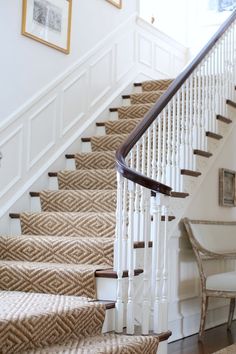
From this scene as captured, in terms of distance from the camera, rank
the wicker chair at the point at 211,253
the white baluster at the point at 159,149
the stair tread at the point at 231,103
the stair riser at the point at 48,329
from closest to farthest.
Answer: the stair riser at the point at 48,329 → the white baluster at the point at 159,149 → the wicker chair at the point at 211,253 → the stair tread at the point at 231,103

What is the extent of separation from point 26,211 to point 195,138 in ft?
4.86

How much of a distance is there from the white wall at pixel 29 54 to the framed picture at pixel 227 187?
1.74 m

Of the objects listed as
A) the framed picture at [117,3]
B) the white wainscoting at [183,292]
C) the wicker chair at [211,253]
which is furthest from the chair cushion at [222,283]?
the framed picture at [117,3]

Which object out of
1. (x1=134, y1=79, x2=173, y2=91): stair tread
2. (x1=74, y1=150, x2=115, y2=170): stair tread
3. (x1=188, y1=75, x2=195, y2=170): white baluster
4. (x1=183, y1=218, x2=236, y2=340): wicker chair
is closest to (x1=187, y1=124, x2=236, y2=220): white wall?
(x1=183, y1=218, x2=236, y2=340): wicker chair

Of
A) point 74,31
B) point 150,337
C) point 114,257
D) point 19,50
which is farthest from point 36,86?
point 150,337

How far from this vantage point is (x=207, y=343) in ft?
13.3

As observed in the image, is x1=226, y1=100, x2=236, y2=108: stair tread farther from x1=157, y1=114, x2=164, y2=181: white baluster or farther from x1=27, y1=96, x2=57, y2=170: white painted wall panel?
x1=27, y1=96, x2=57, y2=170: white painted wall panel

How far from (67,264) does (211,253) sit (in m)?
1.28

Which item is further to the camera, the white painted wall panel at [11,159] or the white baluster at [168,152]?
the white painted wall panel at [11,159]

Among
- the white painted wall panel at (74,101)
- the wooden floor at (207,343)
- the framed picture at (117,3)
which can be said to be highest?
the framed picture at (117,3)

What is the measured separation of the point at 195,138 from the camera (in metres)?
4.57

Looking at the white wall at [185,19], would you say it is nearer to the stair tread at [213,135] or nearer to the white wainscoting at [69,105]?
the white wainscoting at [69,105]

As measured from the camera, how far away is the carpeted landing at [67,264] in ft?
8.85

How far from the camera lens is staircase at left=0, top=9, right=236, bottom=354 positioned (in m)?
2.88
